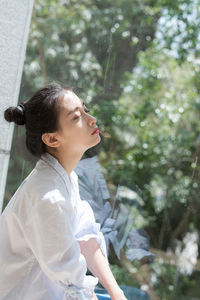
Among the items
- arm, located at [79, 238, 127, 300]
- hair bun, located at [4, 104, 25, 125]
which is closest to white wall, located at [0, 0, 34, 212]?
hair bun, located at [4, 104, 25, 125]

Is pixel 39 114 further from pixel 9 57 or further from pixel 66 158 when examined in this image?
pixel 9 57

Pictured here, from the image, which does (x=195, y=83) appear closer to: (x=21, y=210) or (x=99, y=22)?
(x=99, y=22)

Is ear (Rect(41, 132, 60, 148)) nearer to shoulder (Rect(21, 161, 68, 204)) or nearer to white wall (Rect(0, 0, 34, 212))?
shoulder (Rect(21, 161, 68, 204))

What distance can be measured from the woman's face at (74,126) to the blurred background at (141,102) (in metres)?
0.60

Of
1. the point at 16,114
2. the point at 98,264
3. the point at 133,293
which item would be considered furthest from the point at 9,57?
the point at 133,293

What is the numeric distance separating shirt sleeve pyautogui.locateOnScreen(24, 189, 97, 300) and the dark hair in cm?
20

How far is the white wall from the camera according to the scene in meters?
1.53

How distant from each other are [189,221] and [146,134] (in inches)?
16.6

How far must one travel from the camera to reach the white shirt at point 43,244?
39.5 inches

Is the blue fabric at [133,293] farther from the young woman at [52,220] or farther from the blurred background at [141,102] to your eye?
the young woman at [52,220]

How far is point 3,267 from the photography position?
1.08 meters

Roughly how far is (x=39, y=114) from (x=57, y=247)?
0.34 meters

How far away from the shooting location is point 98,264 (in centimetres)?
117

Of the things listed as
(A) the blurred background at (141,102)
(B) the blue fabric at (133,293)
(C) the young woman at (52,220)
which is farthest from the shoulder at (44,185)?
(B) the blue fabric at (133,293)
